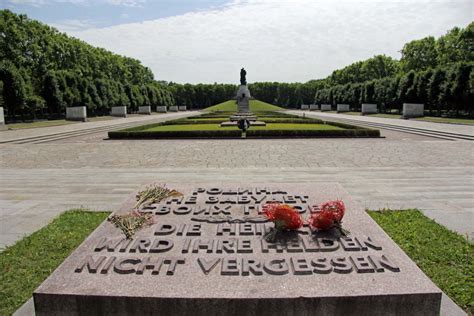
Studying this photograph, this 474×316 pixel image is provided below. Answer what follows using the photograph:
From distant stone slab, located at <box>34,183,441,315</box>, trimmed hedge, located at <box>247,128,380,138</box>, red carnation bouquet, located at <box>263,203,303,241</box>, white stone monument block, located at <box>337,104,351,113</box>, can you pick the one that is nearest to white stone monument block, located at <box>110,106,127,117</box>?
trimmed hedge, located at <box>247,128,380,138</box>

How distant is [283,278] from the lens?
2.54 m

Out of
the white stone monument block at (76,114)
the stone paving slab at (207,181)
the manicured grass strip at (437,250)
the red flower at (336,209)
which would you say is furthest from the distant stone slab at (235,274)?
the white stone monument block at (76,114)

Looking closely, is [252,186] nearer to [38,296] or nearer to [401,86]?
[38,296]

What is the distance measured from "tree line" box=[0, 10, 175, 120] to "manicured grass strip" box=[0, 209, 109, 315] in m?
33.0

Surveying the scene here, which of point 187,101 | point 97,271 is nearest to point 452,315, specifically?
point 97,271

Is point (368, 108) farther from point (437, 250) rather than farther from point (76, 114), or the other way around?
point (437, 250)

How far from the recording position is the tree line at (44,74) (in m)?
34.6

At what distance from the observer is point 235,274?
261 cm

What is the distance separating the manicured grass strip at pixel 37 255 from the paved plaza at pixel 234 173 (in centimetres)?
39

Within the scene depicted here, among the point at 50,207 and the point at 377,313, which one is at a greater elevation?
the point at 377,313

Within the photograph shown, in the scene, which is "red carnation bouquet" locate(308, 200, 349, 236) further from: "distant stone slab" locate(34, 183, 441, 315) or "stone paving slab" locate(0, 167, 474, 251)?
"stone paving slab" locate(0, 167, 474, 251)

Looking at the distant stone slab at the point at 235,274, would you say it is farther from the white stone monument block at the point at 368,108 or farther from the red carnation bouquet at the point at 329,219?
the white stone monument block at the point at 368,108

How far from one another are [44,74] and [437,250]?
4493cm

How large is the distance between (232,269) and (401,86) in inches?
1961
